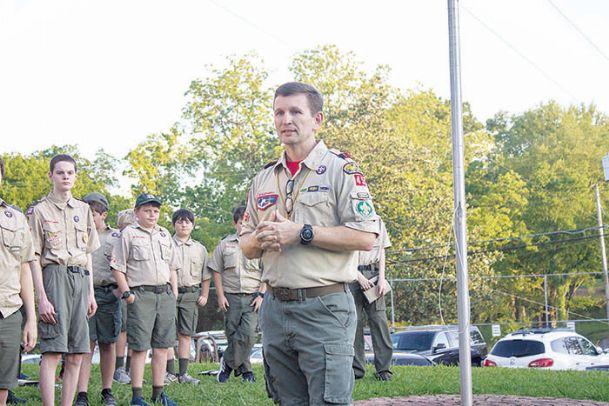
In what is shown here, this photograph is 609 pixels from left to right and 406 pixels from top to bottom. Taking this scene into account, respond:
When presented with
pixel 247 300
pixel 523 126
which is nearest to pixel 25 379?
pixel 247 300

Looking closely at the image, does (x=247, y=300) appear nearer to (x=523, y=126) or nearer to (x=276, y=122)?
(x=276, y=122)

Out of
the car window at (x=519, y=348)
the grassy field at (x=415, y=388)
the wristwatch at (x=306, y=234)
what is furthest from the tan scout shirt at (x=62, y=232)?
the car window at (x=519, y=348)

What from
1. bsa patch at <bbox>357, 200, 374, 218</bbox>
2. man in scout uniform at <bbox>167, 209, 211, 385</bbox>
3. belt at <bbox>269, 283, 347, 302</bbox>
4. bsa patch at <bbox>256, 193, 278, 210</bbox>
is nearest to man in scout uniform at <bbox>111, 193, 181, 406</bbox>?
man in scout uniform at <bbox>167, 209, 211, 385</bbox>

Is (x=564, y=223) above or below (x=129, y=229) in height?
above

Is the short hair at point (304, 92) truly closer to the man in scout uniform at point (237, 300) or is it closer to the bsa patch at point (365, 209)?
the bsa patch at point (365, 209)

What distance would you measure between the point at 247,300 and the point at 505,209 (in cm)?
3726

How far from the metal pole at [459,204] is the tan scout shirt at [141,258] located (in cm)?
307

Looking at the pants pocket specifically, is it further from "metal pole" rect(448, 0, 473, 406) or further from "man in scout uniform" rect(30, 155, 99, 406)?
"man in scout uniform" rect(30, 155, 99, 406)

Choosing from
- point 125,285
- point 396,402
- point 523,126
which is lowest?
point 396,402

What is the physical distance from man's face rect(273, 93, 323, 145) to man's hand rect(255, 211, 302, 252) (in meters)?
0.45

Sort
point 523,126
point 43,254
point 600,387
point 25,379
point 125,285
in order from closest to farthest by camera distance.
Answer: point 43,254 → point 125,285 → point 600,387 → point 25,379 → point 523,126

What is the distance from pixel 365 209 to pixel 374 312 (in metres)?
6.20

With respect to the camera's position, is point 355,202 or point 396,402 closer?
point 355,202

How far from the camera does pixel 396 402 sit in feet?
29.3
